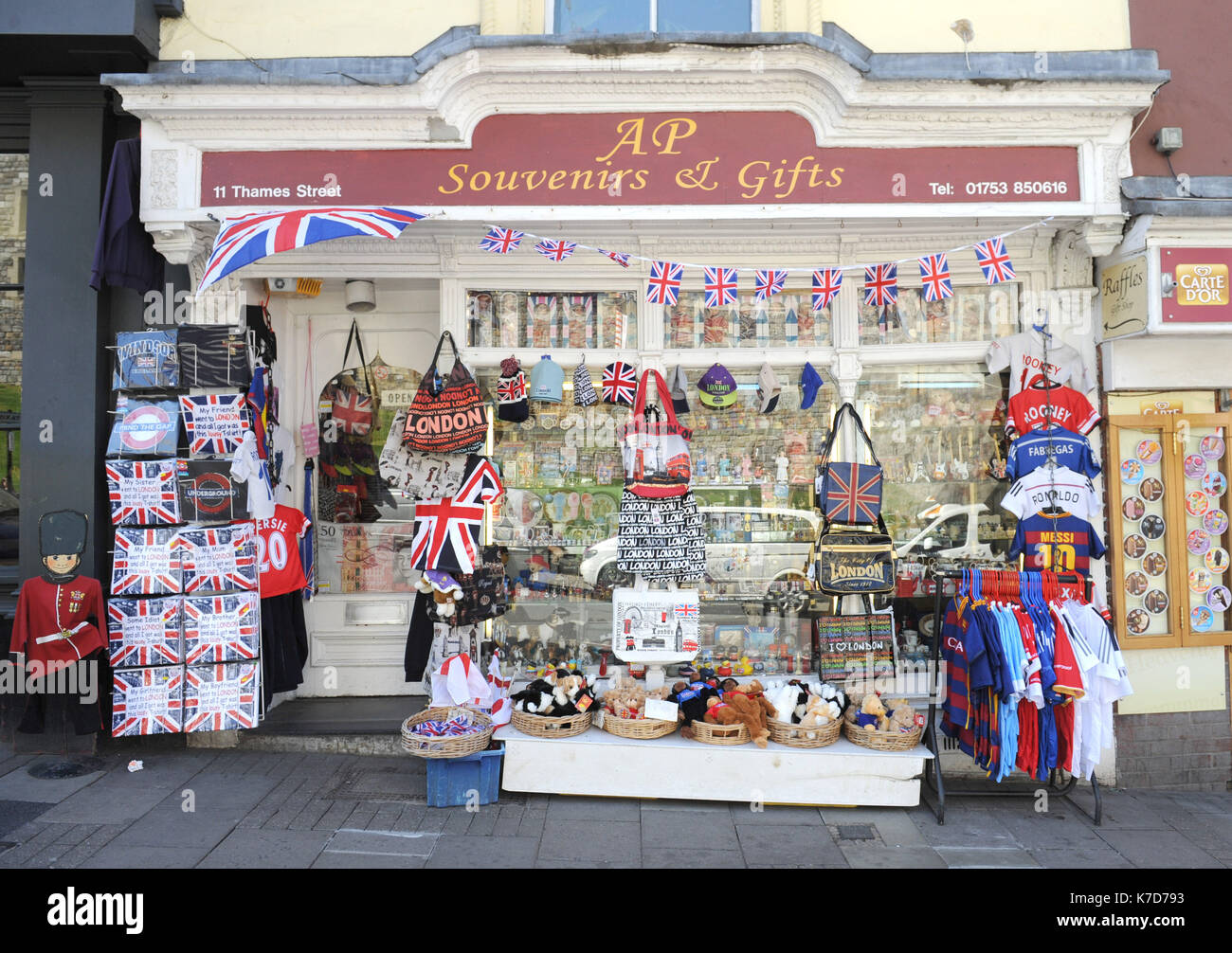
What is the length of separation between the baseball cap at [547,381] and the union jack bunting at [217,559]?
2262mm

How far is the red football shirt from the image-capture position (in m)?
5.56

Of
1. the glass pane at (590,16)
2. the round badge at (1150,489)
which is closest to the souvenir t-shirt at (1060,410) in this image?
the round badge at (1150,489)

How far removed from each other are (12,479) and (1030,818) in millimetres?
7502

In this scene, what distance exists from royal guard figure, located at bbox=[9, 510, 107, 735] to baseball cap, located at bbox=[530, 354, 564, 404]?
10.7 feet

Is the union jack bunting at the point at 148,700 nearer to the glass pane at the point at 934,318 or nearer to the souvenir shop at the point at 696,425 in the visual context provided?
the souvenir shop at the point at 696,425

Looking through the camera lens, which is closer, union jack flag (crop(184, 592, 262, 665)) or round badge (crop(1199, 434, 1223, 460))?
union jack flag (crop(184, 592, 262, 665))

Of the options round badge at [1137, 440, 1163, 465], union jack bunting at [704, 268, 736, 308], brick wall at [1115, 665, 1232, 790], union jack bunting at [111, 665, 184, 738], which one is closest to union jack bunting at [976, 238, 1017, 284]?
union jack bunting at [704, 268, 736, 308]

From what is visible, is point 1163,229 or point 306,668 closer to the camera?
point 1163,229

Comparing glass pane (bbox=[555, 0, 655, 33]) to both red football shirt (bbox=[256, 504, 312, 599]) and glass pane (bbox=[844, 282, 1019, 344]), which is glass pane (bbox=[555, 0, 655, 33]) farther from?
red football shirt (bbox=[256, 504, 312, 599])

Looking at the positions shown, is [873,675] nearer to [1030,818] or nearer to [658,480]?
[1030,818]

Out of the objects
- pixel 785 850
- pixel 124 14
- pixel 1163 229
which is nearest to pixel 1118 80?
pixel 1163 229

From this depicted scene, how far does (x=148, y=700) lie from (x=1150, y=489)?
23.4 feet

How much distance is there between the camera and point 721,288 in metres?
5.06
